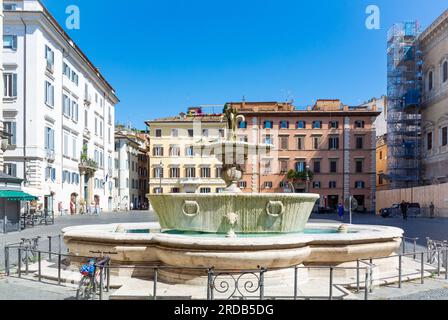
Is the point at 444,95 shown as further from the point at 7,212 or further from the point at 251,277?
the point at 251,277

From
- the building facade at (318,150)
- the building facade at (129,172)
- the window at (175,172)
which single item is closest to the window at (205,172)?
the window at (175,172)

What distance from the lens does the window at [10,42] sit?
31.8 metres

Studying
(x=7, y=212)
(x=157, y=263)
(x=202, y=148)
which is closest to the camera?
(x=157, y=263)

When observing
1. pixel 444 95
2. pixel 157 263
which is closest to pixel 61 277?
pixel 157 263

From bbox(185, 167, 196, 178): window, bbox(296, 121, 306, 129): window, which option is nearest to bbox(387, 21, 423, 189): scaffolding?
bbox(296, 121, 306, 129): window

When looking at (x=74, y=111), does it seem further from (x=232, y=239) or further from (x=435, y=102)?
(x=232, y=239)

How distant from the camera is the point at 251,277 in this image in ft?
23.1

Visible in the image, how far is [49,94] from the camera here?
112 ft

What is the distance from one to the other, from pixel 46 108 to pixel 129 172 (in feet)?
89.2

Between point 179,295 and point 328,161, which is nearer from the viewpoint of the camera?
point 179,295

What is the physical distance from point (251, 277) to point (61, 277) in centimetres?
359

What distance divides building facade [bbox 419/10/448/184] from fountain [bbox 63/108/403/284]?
35.0m

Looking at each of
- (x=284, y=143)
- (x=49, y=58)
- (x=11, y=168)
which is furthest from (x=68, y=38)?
(x=284, y=143)

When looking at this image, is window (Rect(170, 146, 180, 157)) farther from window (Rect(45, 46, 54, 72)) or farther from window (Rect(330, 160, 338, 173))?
window (Rect(45, 46, 54, 72))
